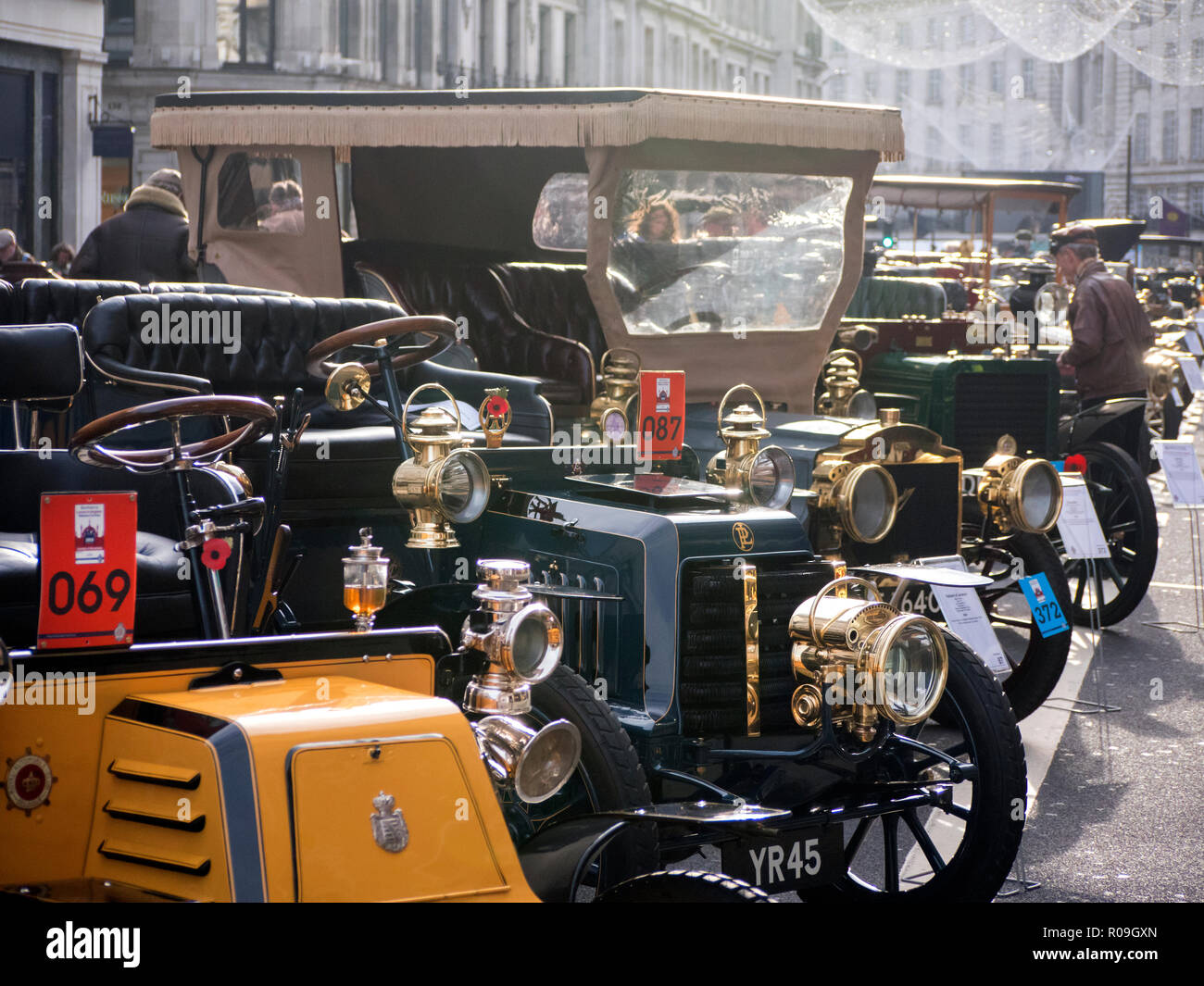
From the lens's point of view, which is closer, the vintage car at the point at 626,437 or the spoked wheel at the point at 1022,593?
the vintage car at the point at 626,437

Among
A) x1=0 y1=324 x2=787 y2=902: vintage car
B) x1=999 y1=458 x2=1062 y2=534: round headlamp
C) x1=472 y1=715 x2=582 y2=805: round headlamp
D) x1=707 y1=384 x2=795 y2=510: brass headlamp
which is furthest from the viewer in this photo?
x1=999 y1=458 x2=1062 y2=534: round headlamp

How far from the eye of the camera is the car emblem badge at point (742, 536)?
12.2 ft

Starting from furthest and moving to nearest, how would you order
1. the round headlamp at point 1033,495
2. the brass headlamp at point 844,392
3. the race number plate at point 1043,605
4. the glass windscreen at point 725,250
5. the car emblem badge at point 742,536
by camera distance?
the brass headlamp at point 844,392
the glass windscreen at point 725,250
the round headlamp at point 1033,495
the race number plate at point 1043,605
the car emblem badge at point 742,536

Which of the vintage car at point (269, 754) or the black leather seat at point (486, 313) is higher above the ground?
the black leather seat at point (486, 313)

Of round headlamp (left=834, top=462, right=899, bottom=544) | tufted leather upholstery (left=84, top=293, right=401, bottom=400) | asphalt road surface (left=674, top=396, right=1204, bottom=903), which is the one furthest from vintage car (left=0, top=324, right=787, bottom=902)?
tufted leather upholstery (left=84, top=293, right=401, bottom=400)

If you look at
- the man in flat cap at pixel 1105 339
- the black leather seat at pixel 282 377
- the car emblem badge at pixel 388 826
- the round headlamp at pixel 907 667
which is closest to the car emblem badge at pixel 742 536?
the round headlamp at pixel 907 667

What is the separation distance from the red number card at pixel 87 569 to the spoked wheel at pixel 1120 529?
536cm

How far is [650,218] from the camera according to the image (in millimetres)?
6242

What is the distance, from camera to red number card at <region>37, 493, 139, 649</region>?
2426mm

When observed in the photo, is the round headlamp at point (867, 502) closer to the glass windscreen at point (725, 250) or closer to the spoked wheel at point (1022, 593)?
the spoked wheel at point (1022, 593)

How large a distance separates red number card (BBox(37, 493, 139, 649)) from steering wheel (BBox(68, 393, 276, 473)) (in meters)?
0.29

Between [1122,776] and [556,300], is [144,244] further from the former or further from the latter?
[1122,776]

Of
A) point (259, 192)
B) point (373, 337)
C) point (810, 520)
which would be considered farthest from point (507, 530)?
point (259, 192)

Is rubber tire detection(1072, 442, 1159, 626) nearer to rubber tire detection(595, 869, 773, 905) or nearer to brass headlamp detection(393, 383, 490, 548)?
brass headlamp detection(393, 383, 490, 548)
